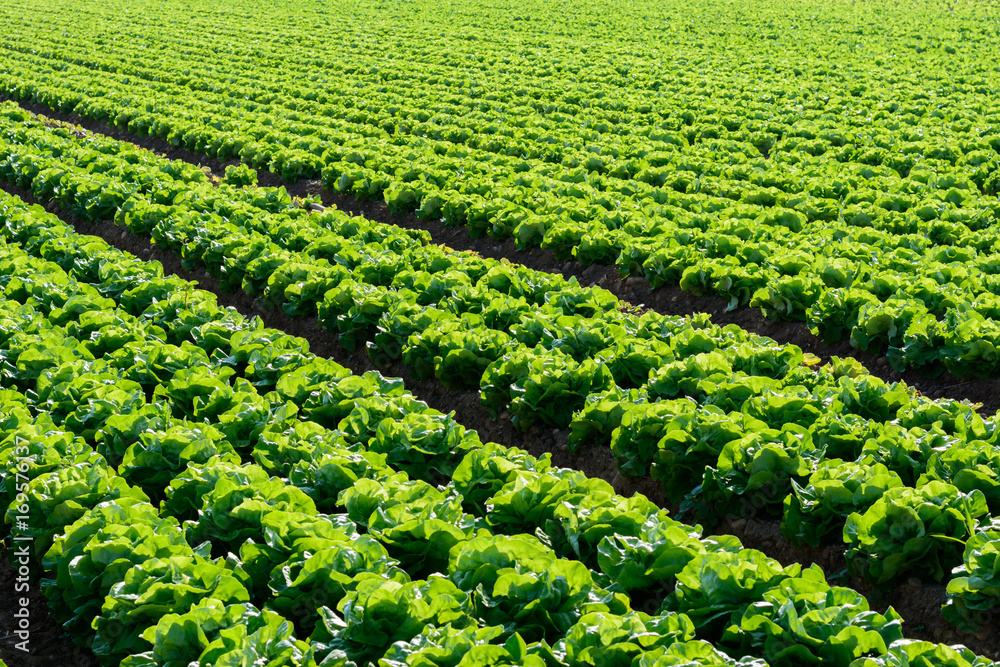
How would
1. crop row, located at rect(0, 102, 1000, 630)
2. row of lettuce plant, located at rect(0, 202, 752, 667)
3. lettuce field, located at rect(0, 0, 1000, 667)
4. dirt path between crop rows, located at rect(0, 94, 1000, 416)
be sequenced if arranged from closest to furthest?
row of lettuce plant, located at rect(0, 202, 752, 667) → lettuce field, located at rect(0, 0, 1000, 667) → crop row, located at rect(0, 102, 1000, 630) → dirt path between crop rows, located at rect(0, 94, 1000, 416)

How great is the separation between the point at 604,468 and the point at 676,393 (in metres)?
0.81

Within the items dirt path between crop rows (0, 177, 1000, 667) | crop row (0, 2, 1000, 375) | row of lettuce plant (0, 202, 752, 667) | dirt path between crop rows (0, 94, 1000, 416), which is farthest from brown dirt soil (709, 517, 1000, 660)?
crop row (0, 2, 1000, 375)

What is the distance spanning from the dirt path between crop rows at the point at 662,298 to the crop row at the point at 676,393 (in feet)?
2.28

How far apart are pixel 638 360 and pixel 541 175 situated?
711 centimetres

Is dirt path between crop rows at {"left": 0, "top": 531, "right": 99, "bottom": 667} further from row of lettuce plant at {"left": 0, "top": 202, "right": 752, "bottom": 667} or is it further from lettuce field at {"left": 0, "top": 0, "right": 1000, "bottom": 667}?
row of lettuce plant at {"left": 0, "top": 202, "right": 752, "bottom": 667}

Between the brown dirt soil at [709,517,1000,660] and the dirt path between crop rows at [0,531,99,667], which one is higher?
the brown dirt soil at [709,517,1000,660]

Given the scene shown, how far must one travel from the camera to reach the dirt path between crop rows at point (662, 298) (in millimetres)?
7789

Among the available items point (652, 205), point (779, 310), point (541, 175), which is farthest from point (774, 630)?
point (541, 175)

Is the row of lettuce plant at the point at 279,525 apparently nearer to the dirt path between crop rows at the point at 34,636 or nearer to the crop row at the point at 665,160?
the dirt path between crop rows at the point at 34,636

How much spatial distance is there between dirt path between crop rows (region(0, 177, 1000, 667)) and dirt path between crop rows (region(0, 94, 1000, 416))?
2814mm

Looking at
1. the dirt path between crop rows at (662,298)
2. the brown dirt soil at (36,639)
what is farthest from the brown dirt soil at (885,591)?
the brown dirt soil at (36,639)

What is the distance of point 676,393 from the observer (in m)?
6.95

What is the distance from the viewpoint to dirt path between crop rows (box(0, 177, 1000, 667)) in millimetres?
5059

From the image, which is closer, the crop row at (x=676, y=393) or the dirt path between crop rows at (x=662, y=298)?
the crop row at (x=676, y=393)
